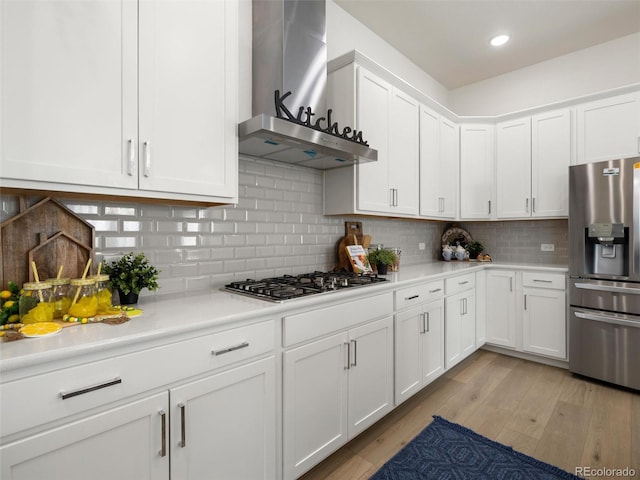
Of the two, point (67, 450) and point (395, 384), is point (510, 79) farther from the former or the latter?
point (67, 450)

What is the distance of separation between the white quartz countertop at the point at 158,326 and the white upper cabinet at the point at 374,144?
879mm

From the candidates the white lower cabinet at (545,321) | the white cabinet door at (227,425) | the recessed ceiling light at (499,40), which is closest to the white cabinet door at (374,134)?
the recessed ceiling light at (499,40)

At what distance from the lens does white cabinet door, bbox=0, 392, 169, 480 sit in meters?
0.92

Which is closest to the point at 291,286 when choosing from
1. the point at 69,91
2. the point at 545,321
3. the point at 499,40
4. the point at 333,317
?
the point at 333,317

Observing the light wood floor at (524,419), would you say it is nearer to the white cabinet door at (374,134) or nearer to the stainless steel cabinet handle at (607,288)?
the stainless steel cabinet handle at (607,288)

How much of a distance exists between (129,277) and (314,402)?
1.06 m

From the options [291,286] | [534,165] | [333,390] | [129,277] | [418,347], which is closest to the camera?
[129,277]

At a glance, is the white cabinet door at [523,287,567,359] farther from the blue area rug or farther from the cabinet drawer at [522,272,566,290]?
the blue area rug

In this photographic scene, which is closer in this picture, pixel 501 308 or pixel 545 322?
pixel 545 322

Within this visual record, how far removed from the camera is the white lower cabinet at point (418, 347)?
7.53 feet

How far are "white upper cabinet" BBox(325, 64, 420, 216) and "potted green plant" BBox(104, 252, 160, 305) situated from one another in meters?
1.44

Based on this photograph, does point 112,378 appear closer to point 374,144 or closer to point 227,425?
point 227,425

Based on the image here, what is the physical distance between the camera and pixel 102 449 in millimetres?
1042

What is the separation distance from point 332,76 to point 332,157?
0.76 metres
